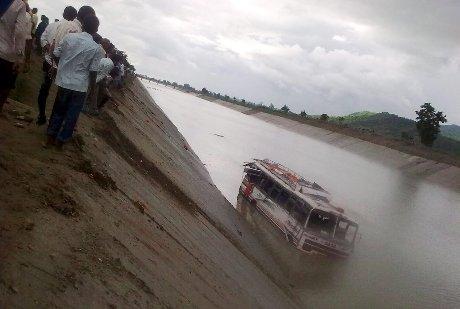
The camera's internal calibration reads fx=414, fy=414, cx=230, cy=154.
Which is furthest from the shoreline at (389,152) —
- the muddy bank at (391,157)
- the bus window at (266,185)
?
the bus window at (266,185)

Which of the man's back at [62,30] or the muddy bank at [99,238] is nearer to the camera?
the muddy bank at [99,238]

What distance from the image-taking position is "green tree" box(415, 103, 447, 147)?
77.1 m

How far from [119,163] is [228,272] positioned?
3.70 metres

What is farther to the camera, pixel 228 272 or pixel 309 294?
pixel 309 294

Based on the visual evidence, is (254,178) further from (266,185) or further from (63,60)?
(63,60)

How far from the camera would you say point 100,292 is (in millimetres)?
4508

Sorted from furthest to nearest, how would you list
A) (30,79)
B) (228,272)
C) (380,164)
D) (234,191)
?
(380,164) < (234,191) < (30,79) < (228,272)

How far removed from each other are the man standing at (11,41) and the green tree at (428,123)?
81.3m

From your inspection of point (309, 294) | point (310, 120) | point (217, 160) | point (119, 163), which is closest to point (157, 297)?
point (119, 163)

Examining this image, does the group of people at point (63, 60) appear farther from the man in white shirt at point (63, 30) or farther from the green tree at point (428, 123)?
the green tree at point (428, 123)

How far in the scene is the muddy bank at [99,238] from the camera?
4211 mm

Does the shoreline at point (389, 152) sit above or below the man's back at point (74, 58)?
above

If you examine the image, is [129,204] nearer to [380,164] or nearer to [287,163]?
[287,163]

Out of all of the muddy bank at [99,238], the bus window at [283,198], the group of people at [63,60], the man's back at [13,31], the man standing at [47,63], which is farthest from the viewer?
the bus window at [283,198]
